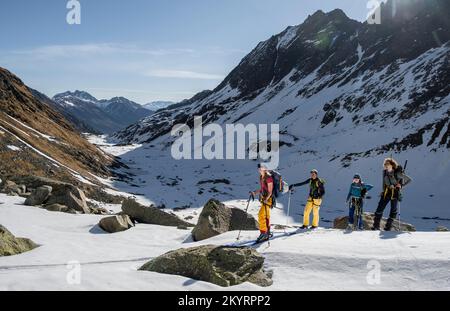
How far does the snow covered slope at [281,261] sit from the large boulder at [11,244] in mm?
340

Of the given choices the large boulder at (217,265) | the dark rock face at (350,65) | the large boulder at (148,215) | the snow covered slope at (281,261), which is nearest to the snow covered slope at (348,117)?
the dark rock face at (350,65)

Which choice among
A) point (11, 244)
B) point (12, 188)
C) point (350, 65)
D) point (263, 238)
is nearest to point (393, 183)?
point (263, 238)

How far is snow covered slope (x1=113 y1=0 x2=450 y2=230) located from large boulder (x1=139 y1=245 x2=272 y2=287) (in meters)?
27.8

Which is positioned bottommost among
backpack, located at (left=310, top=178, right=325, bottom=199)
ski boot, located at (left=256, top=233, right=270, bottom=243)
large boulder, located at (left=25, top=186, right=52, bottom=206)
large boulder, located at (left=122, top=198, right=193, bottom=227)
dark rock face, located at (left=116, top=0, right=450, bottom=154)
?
large boulder, located at (left=122, top=198, right=193, bottom=227)

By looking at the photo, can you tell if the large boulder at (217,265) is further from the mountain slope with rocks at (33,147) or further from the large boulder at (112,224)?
the mountain slope with rocks at (33,147)

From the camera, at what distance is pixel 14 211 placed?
17.1 m

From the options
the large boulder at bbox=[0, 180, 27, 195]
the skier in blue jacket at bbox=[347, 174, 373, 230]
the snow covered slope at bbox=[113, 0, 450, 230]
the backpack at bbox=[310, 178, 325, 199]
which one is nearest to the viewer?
the backpack at bbox=[310, 178, 325, 199]

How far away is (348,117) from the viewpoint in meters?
75.2

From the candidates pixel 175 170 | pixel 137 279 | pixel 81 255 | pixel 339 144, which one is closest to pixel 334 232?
pixel 137 279

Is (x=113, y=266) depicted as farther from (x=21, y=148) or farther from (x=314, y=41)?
(x=314, y=41)

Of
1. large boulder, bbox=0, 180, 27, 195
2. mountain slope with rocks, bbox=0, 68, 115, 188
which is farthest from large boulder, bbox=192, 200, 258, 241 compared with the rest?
mountain slope with rocks, bbox=0, 68, 115, 188

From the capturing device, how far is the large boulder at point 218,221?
573 inches

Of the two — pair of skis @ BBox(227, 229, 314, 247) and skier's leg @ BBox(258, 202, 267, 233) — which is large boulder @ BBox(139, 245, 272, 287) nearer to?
pair of skis @ BBox(227, 229, 314, 247)

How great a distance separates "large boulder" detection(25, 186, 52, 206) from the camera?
19156 millimetres
